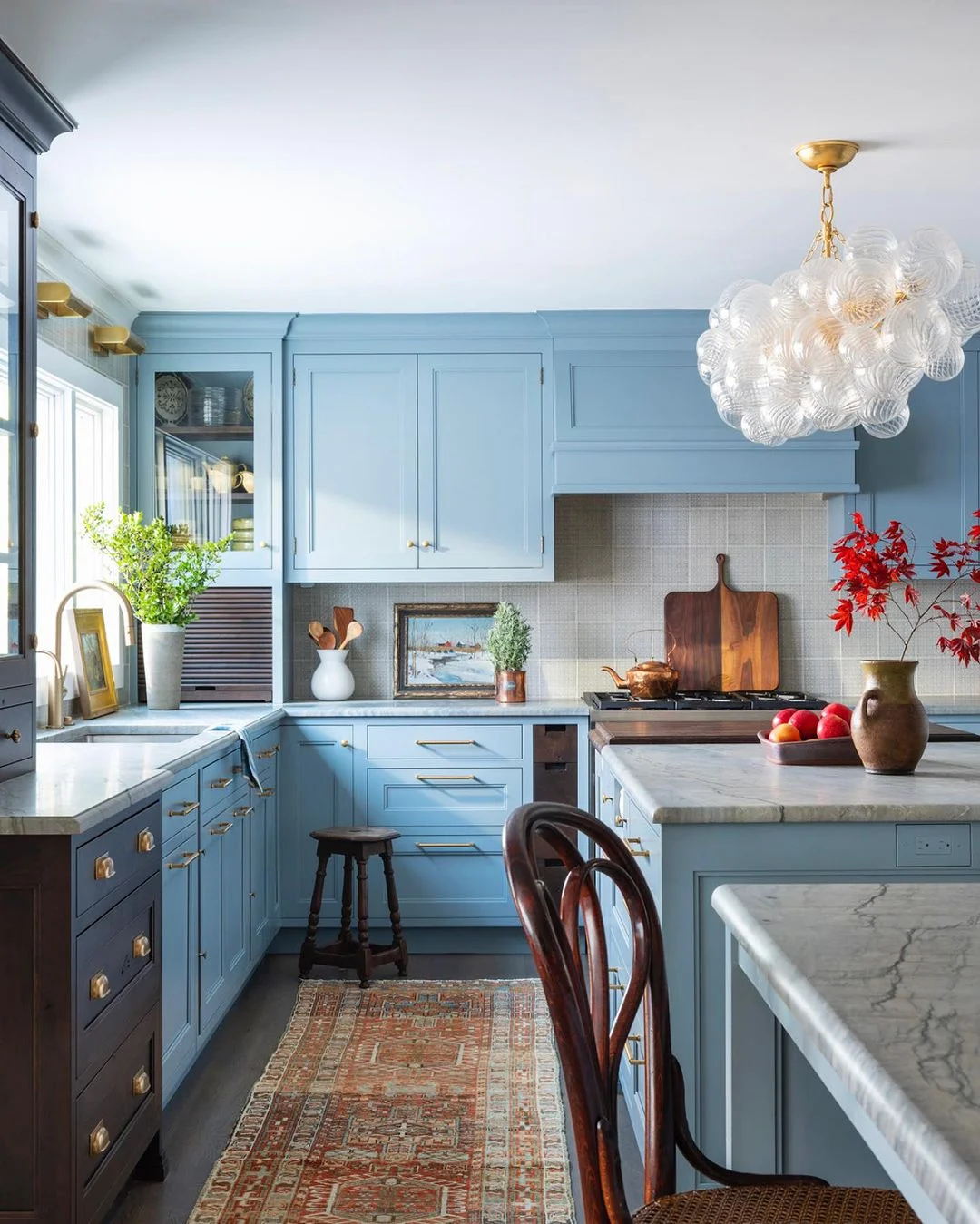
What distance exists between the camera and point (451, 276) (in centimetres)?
402

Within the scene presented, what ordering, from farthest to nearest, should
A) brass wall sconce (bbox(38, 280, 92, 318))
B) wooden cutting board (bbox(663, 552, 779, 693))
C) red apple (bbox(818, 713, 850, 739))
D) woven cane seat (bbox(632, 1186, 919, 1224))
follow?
wooden cutting board (bbox(663, 552, 779, 693)) < brass wall sconce (bbox(38, 280, 92, 318)) < red apple (bbox(818, 713, 850, 739)) < woven cane seat (bbox(632, 1186, 919, 1224))

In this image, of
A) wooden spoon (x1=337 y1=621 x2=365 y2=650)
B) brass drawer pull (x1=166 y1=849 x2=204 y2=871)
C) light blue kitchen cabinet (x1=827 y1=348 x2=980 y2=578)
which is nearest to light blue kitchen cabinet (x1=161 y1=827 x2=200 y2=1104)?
brass drawer pull (x1=166 y1=849 x2=204 y2=871)

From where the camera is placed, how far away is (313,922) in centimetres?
389

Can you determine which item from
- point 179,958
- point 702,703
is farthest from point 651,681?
point 179,958

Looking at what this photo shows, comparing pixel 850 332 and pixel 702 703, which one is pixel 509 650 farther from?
pixel 850 332

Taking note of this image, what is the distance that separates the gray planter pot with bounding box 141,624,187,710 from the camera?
13.5 ft

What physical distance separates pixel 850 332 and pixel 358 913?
233 centimetres

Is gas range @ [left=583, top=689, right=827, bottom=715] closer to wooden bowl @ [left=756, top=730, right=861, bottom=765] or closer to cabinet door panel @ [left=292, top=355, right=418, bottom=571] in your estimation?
cabinet door panel @ [left=292, top=355, right=418, bottom=571]

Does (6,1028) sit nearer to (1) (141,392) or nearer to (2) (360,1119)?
(2) (360,1119)

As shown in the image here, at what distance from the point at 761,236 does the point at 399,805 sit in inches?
93.4

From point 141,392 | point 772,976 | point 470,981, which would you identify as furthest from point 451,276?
point 772,976

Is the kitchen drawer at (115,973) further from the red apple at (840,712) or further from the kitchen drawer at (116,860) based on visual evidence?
the red apple at (840,712)

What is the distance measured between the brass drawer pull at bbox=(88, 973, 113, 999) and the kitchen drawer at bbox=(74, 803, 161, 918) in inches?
4.7

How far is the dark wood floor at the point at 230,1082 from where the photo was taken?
2428 millimetres
